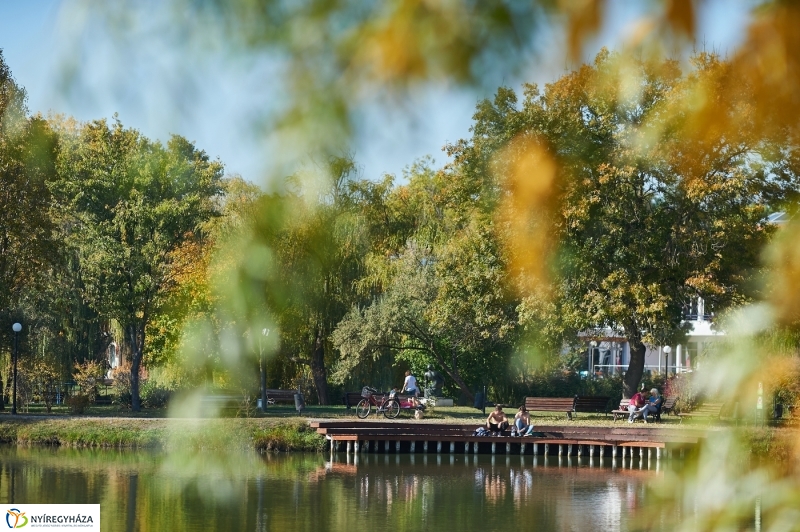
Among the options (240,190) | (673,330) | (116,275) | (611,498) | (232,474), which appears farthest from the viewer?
(116,275)

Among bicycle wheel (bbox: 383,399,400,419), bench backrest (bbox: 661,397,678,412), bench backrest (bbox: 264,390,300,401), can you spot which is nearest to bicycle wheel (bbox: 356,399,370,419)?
bicycle wheel (bbox: 383,399,400,419)

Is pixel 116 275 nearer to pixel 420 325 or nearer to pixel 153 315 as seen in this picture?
pixel 153 315

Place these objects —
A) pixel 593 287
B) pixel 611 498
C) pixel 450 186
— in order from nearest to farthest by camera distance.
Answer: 1. pixel 450 186
2. pixel 611 498
3. pixel 593 287

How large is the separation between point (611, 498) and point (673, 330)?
30.0 feet

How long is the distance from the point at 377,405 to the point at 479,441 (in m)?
4.08

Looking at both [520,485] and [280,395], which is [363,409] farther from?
[520,485]

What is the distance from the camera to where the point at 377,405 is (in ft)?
91.2

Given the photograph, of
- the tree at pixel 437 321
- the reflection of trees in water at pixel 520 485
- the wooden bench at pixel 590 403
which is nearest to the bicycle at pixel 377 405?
the tree at pixel 437 321

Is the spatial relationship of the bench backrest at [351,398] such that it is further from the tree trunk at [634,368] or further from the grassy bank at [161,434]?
the tree trunk at [634,368]

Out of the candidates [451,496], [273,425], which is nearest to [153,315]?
[273,425]

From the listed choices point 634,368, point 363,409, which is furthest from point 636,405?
point 363,409

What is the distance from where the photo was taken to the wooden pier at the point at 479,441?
2405 centimetres

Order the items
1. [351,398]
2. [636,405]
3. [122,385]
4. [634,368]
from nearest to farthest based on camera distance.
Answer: [636,405]
[634,368]
[351,398]
[122,385]

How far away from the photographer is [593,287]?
78.3 ft
